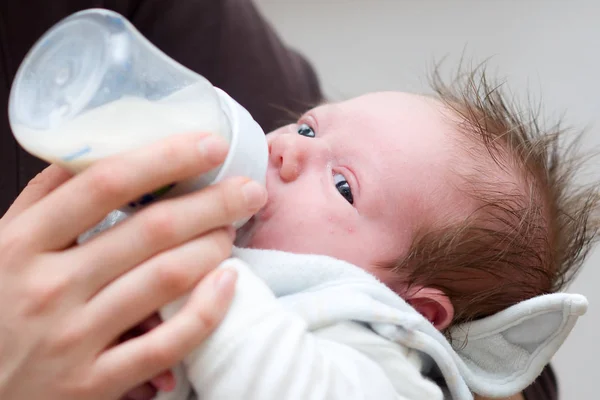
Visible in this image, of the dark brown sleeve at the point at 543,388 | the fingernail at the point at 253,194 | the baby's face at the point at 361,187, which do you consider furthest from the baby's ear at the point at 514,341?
the fingernail at the point at 253,194

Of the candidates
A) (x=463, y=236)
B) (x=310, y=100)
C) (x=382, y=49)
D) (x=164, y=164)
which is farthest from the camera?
(x=382, y=49)

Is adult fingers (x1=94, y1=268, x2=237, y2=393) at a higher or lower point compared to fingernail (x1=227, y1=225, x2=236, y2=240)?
lower

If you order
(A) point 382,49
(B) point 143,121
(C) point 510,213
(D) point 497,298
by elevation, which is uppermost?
(B) point 143,121

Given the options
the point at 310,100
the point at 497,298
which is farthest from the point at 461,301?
the point at 310,100

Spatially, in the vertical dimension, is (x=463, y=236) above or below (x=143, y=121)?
below

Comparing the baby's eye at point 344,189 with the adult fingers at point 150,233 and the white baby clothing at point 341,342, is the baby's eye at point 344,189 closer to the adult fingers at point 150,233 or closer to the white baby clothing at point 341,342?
the white baby clothing at point 341,342

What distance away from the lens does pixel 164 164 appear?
50 cm

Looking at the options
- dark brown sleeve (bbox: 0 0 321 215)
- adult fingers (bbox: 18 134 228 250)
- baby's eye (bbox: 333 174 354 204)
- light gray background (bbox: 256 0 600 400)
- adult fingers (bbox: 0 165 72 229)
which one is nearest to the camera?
adult fingers (bbox: 18 134 228 250)

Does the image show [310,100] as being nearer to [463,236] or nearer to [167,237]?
[463,236]

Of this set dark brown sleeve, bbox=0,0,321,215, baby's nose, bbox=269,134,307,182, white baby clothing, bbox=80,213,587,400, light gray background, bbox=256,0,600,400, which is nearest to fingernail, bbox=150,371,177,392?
white baby clothing, bbox=80,213,587,400

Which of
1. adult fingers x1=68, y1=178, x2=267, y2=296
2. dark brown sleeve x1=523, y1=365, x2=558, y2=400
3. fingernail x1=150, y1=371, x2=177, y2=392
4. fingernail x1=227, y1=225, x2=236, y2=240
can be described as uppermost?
adult fingers x1=68, y1=178, x2=267, y2=296

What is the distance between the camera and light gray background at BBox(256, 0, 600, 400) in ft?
5.02

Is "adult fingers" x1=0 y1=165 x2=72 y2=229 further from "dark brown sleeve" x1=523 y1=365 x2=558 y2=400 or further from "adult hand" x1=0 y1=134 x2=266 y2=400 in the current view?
"dark brown sleeve" x1=523 y1=365 x2=558 y2=400

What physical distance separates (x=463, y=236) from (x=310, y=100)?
57cm
